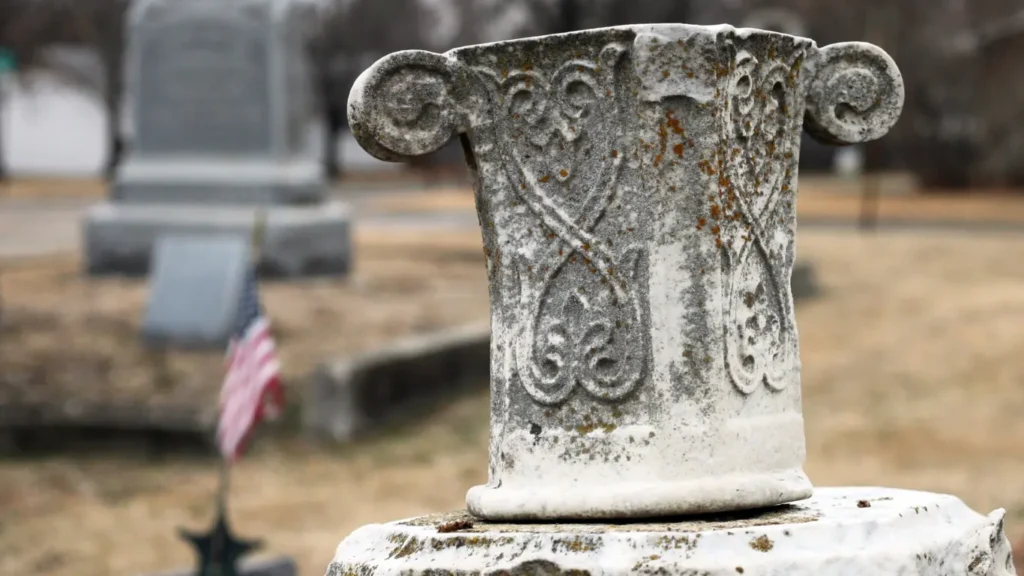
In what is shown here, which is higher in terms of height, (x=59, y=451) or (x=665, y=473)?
(x=665, y=473)

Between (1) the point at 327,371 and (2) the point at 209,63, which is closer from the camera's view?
(1) the point at 327,371

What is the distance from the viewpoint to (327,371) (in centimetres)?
867

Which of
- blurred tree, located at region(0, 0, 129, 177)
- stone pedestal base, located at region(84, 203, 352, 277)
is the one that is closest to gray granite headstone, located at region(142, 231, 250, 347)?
stone pedestal base, located at region(84, 203, 352, 277)

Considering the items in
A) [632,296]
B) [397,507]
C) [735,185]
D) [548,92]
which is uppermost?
[548,92]

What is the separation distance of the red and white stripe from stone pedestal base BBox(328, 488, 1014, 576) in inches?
101

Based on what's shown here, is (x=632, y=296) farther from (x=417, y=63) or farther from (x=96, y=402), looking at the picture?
(x=96, y=402)

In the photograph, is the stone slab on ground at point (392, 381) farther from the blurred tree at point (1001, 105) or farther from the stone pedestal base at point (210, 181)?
the blurred tree at point (1001, 105)

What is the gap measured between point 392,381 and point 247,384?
3.72 metres

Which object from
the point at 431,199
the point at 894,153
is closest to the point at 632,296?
the point at 431,199

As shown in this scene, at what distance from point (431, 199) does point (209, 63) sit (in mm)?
19990

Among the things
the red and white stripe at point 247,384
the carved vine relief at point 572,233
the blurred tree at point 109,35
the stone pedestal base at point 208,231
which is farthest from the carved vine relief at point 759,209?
the blurred tree at point 109,35

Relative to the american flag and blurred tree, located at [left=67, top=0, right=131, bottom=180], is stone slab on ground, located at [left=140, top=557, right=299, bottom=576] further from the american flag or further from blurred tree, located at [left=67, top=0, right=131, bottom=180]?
blurred tree, located at [left=67, top=0, right=131, bottom=180]

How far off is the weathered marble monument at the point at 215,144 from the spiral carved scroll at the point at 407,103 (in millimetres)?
9084

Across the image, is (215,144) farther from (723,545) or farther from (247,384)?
(723,545)
